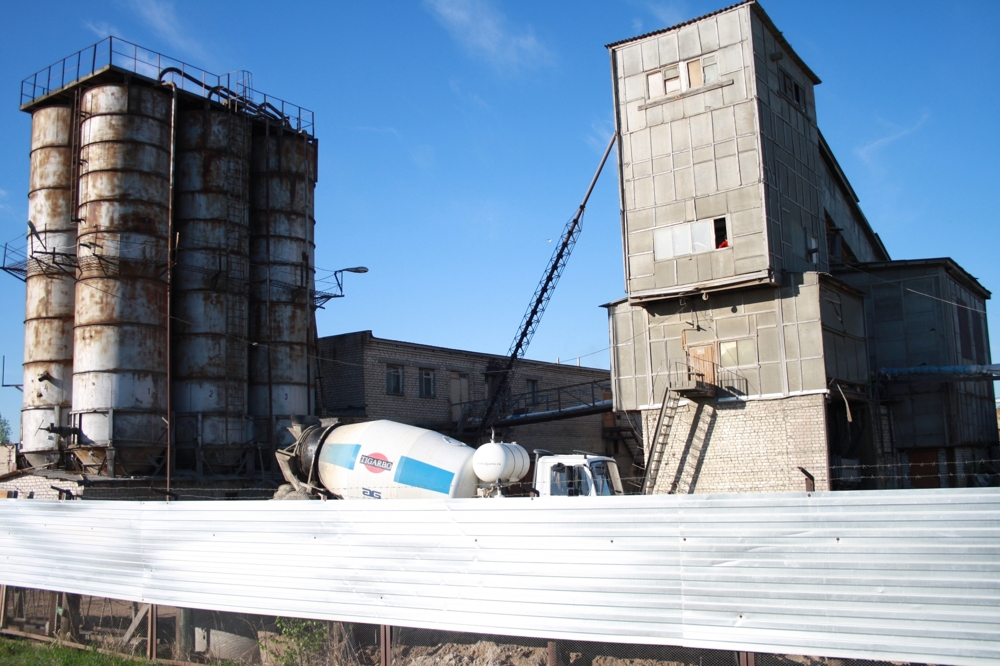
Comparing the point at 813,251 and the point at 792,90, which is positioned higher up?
the point at 792,90

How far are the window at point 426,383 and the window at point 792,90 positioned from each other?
18.0 meters

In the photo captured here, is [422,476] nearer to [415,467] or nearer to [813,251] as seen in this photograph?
[415,467]

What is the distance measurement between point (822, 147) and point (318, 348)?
69.1 feet

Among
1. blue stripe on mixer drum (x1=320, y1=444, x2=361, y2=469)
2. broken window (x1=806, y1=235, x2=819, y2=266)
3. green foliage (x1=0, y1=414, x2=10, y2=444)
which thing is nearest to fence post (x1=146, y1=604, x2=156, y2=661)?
blue stripe on mixer drum (x1=320, y1=444, x2=361, y2=469)

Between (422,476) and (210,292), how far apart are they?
14.4m

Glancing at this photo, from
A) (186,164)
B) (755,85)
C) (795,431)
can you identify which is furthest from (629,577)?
(186,164)

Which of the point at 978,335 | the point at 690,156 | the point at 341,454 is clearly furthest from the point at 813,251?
the point at 341,454

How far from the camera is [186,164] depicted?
27359 millimetres

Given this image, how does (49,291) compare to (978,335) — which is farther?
(978,335)

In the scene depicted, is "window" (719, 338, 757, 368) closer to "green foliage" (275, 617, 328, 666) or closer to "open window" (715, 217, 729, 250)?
"open window" (715, 217, 729, 250)

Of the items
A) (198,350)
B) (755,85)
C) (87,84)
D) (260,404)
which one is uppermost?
(87,84)

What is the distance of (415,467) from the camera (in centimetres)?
1556

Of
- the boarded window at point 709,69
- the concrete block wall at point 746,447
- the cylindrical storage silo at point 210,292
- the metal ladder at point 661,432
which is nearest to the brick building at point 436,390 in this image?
the cylindrical storage silo at point 210,292

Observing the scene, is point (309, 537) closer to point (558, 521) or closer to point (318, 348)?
point (558, 521)
